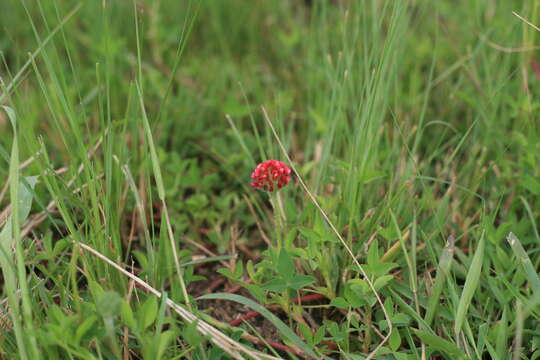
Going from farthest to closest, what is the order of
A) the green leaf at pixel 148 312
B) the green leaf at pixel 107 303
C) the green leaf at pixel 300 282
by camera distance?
the green leaf at pixel 300 282 → the green leaf at pixel 148 312 → the green leaf at pixel 107 303

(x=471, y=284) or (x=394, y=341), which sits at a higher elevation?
(x=471, y=284)

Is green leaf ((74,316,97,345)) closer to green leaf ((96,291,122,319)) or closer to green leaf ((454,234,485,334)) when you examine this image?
green leaf ((96,291,122,319))

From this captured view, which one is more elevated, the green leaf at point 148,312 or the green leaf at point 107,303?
the green leaf at point 107,303

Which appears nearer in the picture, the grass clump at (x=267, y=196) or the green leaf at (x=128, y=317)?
the green leaf at (x=128, y=317)

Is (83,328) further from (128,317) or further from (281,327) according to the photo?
(281,327)

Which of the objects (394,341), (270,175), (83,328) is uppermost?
(270,175)

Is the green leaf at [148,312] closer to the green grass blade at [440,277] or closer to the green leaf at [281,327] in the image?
the green leaf at [281,327]

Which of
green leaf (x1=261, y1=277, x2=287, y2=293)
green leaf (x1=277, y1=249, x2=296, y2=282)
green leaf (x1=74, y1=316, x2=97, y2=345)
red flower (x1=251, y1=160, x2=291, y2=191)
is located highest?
red flower (x1=251, y1=160, x2=291, y2=191)

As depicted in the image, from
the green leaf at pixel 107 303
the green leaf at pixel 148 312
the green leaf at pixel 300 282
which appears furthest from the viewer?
the green leaf at pixel 300 282

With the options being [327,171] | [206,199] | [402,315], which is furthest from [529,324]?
[206,199]

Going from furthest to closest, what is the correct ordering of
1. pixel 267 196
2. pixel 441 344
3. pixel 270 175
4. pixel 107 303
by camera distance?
1. pixel 267 196
2. pixel 270 175
3. pixel 441 344
4. pixel 107 303

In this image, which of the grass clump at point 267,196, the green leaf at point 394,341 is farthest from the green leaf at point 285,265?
the green leaf at point 394,341

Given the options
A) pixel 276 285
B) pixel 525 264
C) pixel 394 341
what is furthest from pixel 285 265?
pixel 525 264

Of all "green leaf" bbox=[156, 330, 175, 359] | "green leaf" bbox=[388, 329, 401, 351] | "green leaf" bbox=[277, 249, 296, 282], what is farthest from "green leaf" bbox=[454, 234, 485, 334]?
"green leaf" bbox=[156, 330, 175, 359]
